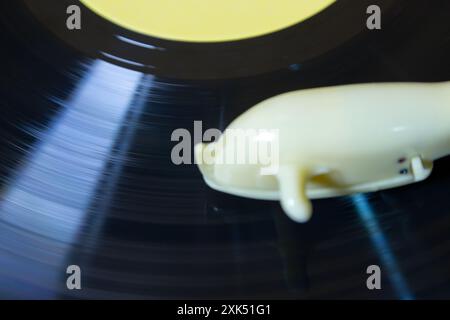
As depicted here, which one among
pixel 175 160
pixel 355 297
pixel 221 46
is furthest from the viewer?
pixel 221 46

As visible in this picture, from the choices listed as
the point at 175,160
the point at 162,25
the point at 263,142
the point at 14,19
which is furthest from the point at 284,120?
the point at 14,19

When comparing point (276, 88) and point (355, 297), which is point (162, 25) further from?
point (355, 297)

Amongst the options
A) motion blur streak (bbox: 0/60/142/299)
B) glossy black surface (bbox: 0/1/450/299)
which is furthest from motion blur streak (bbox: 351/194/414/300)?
motion blur streak (bbox: 0/60/142/299)

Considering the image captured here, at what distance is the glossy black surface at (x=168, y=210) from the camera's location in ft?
1.92

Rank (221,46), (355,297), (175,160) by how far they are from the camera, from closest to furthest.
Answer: (355,297) < (175,160) < (221,46)

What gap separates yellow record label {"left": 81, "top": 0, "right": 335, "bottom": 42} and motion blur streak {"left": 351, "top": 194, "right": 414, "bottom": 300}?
0.28 m

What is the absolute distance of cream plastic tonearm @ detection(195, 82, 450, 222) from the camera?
0.57 meters

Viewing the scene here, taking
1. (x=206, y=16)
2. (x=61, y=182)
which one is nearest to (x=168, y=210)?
(x=61, y=182)

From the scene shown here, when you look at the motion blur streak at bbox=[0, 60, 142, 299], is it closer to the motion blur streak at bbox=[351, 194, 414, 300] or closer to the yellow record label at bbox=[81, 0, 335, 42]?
the yellow record label at bbox=[81, 0, 335, 42]

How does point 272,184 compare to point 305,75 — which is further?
point 305,75

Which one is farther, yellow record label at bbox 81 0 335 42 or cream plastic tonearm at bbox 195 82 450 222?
yellow record label at bbox 81 0 335 42

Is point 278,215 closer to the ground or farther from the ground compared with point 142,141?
closer to the ground

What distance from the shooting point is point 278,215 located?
24.6 inches
